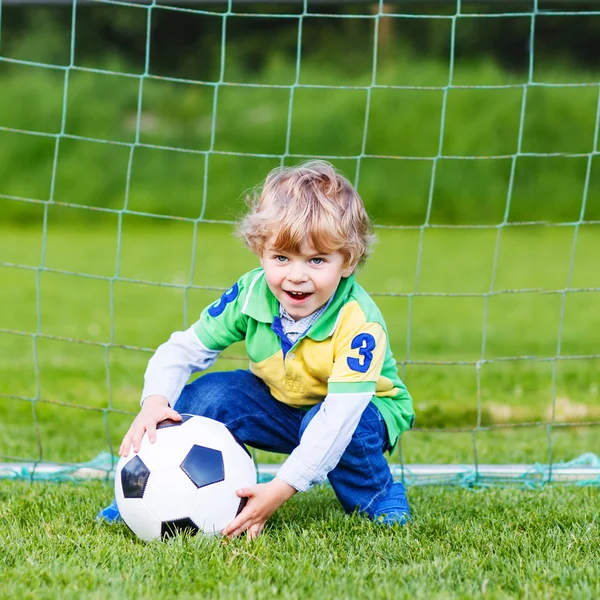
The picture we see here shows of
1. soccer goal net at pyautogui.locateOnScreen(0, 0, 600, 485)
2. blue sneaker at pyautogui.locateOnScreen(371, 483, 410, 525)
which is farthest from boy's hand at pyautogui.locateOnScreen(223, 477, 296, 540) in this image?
soccer goal net at pyautogui.locateOnScreen(0, 0, 600, 485)

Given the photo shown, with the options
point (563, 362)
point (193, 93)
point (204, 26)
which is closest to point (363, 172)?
point (193, 93)

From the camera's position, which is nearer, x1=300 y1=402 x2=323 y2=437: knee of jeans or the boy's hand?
the boy's hand

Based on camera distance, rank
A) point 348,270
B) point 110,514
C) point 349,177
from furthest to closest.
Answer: point 349,177, point 110,514, point 348,270

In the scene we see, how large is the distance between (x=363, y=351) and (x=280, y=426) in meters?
0.40

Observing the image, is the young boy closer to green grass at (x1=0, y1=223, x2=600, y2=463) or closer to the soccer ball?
the soccer ball

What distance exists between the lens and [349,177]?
11422 mm

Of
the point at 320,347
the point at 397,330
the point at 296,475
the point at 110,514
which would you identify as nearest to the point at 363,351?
the point at 320,347

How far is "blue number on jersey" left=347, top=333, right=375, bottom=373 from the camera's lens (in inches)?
93.1

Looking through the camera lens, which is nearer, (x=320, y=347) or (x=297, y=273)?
(x=297, y=273)

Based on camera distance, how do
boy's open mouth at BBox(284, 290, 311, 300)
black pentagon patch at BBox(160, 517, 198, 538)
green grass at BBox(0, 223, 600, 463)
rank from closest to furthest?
black pentagon patch at BBox(160, 517, 198, 538) → boy's open mouth at BBox(284, 290, 311, 300) → green grass at BBox(0, 223, 600, 463)

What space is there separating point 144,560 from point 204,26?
1447 cm

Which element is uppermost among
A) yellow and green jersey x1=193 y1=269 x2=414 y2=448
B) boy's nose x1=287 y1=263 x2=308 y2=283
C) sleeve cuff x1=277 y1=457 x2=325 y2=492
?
boy's nose x1=287 y1=263 x2=308 y2=283

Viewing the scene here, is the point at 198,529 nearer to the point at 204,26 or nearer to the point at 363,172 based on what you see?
the point at 363,172

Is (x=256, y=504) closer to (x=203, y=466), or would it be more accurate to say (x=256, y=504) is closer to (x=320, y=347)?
(x=203, y=466)
